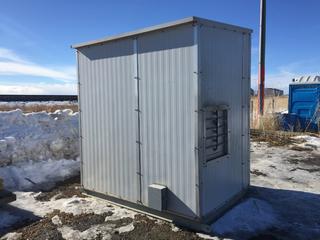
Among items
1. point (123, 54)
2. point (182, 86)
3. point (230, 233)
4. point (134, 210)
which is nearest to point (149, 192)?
point (134, 210)

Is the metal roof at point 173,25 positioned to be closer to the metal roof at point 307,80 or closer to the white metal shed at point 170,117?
the white metal shed at point 170,117

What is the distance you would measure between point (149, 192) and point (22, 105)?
11324 millimetres

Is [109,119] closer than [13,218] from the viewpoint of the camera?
No

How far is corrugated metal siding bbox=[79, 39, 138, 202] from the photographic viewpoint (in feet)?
15.8

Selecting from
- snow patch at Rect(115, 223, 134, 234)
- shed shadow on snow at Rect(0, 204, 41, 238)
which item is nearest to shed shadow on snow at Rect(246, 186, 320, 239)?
snow patch at Rect(115, 223, 134, 234)

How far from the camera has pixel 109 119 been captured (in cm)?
515

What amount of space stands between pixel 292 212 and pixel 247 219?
81 cm

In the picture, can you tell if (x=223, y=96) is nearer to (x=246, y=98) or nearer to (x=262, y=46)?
(x=246, y=98)

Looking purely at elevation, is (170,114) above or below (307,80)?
below

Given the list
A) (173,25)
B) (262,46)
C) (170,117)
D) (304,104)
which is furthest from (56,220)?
(262,46)

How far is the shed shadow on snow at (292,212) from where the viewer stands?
13.4 feet

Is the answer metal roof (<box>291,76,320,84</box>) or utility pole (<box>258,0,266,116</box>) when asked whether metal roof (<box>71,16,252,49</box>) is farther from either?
utility pole (<box>258,0,266,116</box>)

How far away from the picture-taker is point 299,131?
1268 centimetres

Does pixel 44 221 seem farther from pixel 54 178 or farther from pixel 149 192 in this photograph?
pixel 54 178
